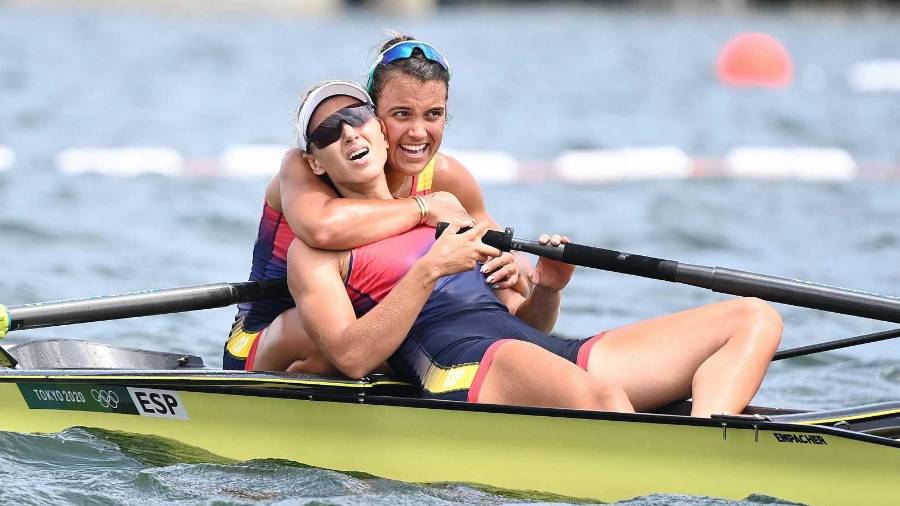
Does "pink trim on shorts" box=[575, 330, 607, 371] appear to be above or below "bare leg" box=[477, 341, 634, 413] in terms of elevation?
above

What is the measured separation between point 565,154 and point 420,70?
12.8 m

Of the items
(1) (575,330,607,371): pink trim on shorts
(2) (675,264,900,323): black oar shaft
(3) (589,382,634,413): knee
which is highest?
(2) (675,264,900,323): black oar shaft

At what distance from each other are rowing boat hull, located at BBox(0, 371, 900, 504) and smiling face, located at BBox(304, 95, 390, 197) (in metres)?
0.66

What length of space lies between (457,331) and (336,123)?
75cm

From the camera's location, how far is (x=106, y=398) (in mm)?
4727

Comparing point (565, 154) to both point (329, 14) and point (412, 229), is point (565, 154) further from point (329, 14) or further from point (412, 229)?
point (329, 14)

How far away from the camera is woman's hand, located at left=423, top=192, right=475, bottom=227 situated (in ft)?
14.7

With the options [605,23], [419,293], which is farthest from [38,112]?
[605,23]

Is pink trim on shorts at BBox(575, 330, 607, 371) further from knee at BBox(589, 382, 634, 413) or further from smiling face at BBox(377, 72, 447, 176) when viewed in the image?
smiling face at BBox(377, 72, 447, 176)

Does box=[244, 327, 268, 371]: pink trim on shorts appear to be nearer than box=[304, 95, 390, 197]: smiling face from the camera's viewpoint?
No

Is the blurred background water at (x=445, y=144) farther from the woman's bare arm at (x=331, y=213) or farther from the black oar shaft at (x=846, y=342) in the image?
the black oar shaft at (x=846, y=342)

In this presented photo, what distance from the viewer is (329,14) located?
54688mm

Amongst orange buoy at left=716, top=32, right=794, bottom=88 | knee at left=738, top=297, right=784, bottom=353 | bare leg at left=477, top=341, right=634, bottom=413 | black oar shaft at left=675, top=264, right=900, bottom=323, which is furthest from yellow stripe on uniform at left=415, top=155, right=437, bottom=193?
orange buoy at left=716, top=32, right=794, bottom=88

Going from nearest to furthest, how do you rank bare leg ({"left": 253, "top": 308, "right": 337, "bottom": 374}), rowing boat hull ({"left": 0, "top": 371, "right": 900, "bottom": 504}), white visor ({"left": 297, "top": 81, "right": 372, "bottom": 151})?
rowing boat hull ({"left": 0, "top": 371, "right": 900, "bottom": 504}) < white visor ({"left": 297, "top": 81, "right": 372, "bottom": 151}) < bare leg ({"left": 253, "top": 308, "right": 337, "bottom": 374})
